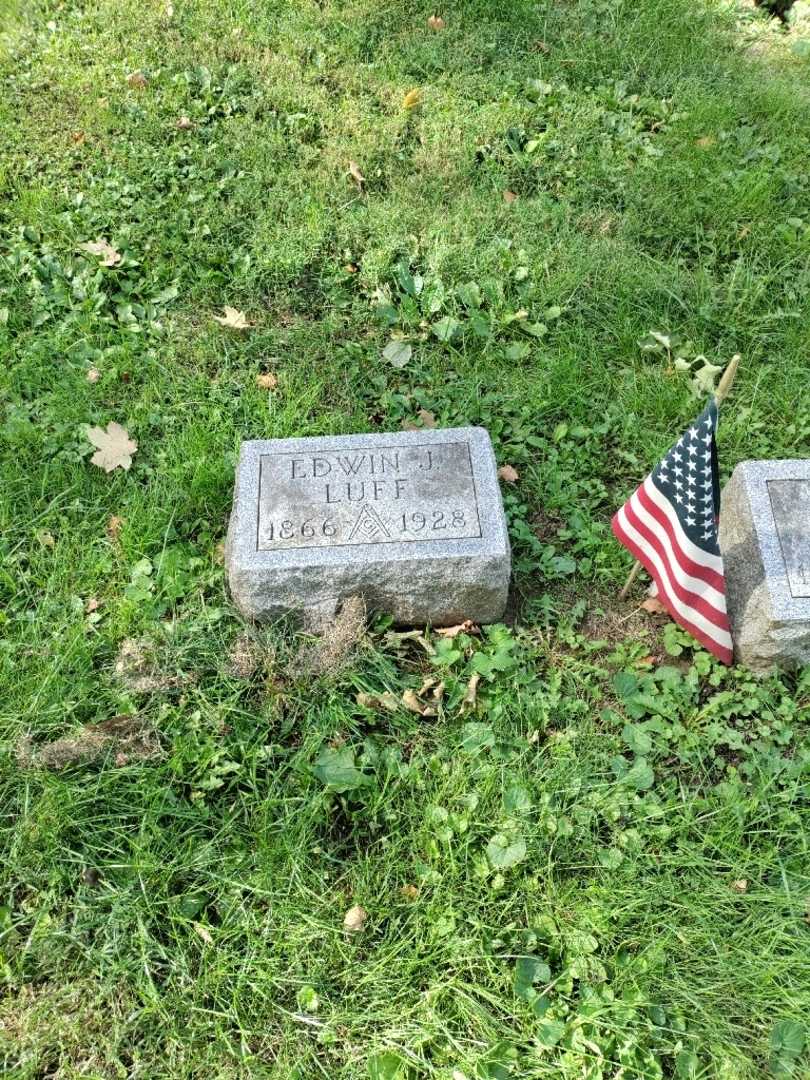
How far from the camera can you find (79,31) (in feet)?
17.0

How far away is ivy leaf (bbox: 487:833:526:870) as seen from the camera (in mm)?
2439

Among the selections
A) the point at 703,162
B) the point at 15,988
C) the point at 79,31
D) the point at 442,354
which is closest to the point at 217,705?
the point at 15,988

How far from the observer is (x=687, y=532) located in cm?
269

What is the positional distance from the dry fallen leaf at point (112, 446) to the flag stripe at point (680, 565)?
2009 millimetres

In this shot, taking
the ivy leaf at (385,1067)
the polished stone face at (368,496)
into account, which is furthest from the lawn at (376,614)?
the polished stone face at (368,496)

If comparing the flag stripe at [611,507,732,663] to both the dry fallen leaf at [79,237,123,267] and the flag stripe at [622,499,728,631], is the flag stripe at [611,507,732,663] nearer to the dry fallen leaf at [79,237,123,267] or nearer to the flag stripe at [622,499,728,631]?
the flag stripe at [622,499,728,631]

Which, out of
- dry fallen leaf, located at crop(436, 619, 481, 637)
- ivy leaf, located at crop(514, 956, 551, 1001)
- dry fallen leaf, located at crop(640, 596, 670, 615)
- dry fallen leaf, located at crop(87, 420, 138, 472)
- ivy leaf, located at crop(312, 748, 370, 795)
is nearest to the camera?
ivy leaf, located at crop(514, 956, 551, 1001)

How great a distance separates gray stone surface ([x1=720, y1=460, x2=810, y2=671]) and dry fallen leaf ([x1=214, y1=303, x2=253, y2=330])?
2.25 m

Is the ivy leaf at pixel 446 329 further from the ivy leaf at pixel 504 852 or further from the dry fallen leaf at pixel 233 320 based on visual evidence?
the ivy leaf at pixel 504 852

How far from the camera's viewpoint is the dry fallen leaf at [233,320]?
12.9 ft

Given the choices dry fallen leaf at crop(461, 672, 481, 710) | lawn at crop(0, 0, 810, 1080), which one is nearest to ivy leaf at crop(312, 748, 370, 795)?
lawn at crop(0, 0, 810, 1080)

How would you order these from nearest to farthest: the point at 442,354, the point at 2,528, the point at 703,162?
the point at 2,528 < the point at 442,354 < the point at 703,162

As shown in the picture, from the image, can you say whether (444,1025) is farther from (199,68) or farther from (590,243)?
(199,68)

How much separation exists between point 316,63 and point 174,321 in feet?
7.14
